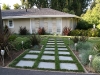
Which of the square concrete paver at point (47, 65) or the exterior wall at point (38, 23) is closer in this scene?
the square concrete paver at point (47, 65)

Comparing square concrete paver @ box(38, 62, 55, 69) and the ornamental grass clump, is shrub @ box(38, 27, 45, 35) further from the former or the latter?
square concrete paver @ box(38, 62, 55, 69)

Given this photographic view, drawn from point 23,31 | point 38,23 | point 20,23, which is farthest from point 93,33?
point 20,23

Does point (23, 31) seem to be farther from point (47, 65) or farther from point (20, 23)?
point (47, 65)

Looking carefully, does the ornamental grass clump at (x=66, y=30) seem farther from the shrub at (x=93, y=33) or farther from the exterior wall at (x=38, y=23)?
the shrub at (x=93, y=33)

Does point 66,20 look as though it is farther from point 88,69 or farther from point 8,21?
point 88,69

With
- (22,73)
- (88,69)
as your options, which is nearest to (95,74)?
(88,69)

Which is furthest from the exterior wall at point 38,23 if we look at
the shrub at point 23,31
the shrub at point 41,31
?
the shrub at point 41,31

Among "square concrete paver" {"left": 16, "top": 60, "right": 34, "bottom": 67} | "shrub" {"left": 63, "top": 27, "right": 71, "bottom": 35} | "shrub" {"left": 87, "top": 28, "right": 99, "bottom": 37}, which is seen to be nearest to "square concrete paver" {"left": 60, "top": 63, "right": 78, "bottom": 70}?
Answer: "square concrete paver" {"left": 16, "top": 60, "right": 34, "bottom": 67}

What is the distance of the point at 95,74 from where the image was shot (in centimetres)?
502

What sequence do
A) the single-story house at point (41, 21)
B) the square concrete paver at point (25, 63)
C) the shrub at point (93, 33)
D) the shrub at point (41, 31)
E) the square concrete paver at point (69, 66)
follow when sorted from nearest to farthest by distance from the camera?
the square concrete paver at point (69, 66) < the square concrete paver at point (25, 63) < the shrub at point (93, 33) < the shrub at point (41, 31) < the single-story house at point (41, 21)

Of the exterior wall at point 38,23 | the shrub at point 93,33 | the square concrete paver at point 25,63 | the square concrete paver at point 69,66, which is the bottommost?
the square concrete paver at point 69,66

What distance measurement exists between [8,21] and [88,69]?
17.4m

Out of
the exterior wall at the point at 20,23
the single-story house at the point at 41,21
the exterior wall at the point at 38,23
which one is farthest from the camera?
the exterior wall at the point at 20,23

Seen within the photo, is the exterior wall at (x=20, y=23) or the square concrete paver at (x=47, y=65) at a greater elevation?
the exterior wall at (x=20, y=23)
